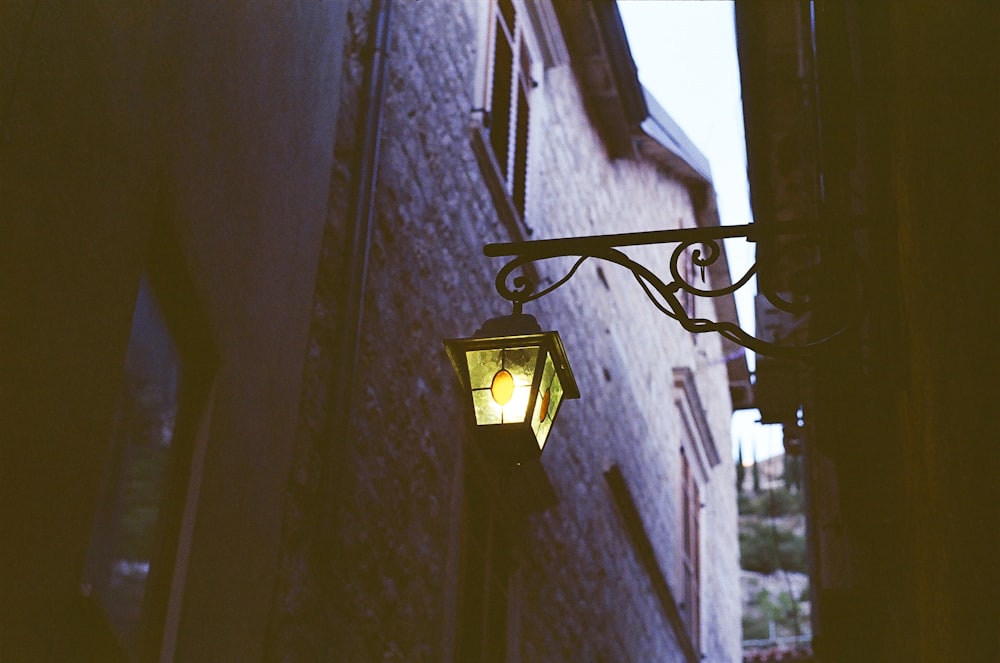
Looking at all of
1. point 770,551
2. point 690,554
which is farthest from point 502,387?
point 770,551

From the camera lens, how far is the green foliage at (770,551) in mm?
35250

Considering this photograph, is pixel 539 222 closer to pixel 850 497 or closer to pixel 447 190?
pixel 447 190

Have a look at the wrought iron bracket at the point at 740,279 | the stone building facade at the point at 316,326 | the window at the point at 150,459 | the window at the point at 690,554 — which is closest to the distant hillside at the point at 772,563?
the window at the point at 690,554

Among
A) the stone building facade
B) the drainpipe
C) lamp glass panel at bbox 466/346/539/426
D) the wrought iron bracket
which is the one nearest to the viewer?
the stone building facade

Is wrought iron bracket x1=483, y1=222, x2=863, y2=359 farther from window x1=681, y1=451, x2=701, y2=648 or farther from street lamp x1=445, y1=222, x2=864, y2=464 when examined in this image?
window x1=681, y1=451, x2=701, y2=648

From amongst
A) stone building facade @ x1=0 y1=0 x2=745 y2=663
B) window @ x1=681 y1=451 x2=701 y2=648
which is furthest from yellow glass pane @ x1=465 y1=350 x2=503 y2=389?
window @ x1=681 y1=451 x2=701 y2=648

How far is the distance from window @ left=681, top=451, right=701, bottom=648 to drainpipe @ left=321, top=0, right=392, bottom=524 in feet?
28.5

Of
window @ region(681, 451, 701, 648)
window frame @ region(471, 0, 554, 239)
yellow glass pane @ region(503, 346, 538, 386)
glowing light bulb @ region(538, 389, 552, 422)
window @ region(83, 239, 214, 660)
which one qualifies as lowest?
window @ region(83, 239, 214, 660)

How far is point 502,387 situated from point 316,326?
1132 mm

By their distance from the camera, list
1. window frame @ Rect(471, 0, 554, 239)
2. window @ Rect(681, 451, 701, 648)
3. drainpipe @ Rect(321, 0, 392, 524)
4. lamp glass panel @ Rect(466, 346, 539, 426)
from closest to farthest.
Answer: lamp glass panel @ Rect(466, 346, 539, 426) → drainpipe @ Rect(321, 0, 392, 524) → window frame @ Rect(471, 0, 554, 239) → window @ Rect(681, 451, 701, 648)

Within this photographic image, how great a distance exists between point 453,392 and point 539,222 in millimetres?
2821

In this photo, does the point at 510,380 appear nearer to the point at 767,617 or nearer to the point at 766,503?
the point at 767,617

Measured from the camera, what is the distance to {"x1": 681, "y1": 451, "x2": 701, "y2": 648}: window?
1370 centimetres

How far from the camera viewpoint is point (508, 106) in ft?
28.2
